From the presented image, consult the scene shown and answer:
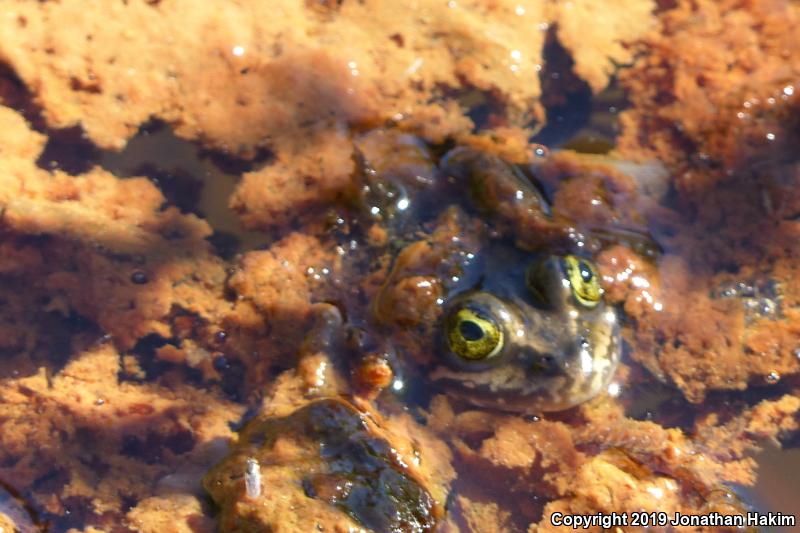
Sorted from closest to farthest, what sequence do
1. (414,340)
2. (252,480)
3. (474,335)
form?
(252,480)
(474,335)
(414,340)

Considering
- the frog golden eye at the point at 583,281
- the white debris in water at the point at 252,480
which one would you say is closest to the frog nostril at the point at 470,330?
the frog golden eye at the point at 583,281

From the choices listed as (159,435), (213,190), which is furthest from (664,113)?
(159,435)

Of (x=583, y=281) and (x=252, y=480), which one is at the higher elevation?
(x=583, y=281)

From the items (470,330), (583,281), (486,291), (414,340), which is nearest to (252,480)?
(414,340)

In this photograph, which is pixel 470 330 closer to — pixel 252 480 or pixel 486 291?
pixel 486 291

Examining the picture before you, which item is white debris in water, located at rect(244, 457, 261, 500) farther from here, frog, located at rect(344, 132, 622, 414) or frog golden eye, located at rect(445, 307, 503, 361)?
frog golden eye, located at rect(445, 307, 503, 361)

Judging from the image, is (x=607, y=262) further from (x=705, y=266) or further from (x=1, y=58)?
(x=1, y=58)

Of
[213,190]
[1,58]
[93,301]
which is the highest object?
[1,58]
